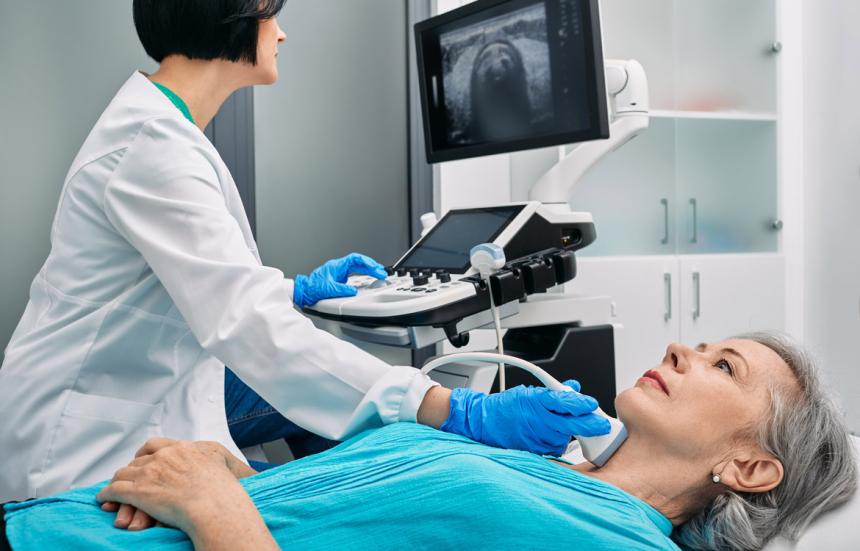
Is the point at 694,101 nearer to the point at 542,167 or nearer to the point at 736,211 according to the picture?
the point at 736,211

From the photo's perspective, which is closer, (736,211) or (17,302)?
(17,302)

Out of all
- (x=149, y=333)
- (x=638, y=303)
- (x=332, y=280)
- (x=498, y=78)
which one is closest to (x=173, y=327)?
(x=149, y=333)

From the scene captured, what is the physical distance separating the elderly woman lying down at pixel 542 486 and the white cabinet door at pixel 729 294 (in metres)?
1.53

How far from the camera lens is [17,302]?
2281mm

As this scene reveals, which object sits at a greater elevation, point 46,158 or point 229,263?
point 46,158

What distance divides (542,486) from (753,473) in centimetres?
34

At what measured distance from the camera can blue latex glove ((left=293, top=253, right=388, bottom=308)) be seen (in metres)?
1.67

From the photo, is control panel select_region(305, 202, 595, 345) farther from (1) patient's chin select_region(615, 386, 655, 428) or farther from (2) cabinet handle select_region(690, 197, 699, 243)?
(2) cabinet handle select_region(690, 197, 699, 243)

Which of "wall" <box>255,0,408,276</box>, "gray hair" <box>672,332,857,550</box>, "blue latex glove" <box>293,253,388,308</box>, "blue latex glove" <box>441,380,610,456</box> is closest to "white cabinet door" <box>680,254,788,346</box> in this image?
"wall" <box>255,0,408,276</box>

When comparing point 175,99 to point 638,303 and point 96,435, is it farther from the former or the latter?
point 638,303

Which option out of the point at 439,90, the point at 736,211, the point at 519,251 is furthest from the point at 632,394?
the point at 736,211

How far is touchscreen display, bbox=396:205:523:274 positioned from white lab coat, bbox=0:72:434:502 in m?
0.51

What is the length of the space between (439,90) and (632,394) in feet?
3.90

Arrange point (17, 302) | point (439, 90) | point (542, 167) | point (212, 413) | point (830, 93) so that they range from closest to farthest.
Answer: point (212, 413) < point (439, 90) < point (17, 302) < point (542, 167) < point (830, 93)
